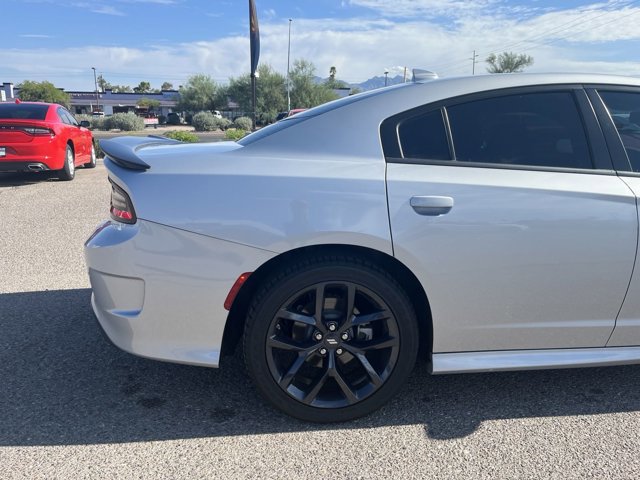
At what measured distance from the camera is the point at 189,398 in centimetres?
278

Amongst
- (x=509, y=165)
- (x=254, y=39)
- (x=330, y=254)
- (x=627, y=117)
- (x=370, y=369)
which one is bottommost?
(x=370, y=369)

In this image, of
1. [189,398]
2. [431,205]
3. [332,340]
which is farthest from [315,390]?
[431,205]

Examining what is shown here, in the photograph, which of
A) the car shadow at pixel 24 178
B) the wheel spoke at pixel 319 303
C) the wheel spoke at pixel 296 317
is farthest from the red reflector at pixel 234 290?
the car shadow at pixel 24 178

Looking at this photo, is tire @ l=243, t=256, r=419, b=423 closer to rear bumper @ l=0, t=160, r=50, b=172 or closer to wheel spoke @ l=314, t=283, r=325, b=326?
wheel spoke @ l=314, t=283, r=325, b=326

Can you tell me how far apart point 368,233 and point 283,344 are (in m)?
0.66

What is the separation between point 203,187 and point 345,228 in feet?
2.22

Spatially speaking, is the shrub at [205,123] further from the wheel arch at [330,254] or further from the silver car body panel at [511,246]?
the silver car body panel at [511,246]

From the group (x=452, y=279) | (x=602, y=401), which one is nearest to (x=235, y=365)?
(x=452, y=279)

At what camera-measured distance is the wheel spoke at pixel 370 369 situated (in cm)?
252

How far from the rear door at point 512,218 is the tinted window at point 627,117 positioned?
0.14 m

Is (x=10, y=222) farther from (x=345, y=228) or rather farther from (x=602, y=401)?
(x=602, y=401)

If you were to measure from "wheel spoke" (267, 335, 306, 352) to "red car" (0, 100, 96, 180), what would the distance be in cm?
782

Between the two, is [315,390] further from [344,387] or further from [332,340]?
[332,340]

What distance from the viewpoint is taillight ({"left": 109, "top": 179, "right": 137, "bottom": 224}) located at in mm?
2419
